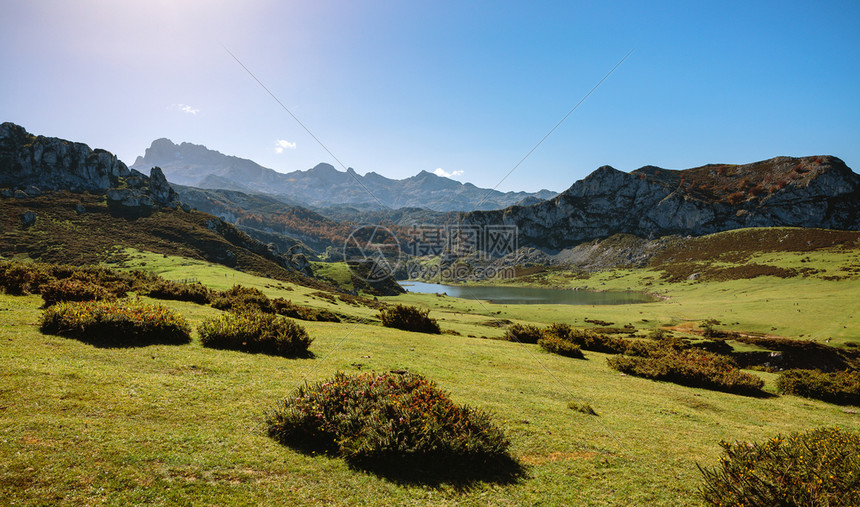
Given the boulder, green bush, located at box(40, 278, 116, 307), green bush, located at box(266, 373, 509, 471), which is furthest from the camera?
the boulder

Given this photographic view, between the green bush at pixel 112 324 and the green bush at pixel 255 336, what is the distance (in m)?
1.01

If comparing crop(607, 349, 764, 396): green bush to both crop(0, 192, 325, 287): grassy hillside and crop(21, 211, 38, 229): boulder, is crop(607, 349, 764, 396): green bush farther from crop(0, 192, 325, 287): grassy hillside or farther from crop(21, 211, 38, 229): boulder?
crop(21, 211, 38, 229): boulder

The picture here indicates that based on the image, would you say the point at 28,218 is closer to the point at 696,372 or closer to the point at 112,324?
the point at 112,324

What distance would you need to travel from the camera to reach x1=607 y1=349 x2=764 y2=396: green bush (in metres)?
15.9

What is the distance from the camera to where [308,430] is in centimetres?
713

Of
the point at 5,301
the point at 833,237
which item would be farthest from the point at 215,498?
the point at 833,237

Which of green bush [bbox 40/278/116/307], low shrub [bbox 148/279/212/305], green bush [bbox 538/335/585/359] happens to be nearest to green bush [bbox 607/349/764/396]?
green bush [bbox 538/335/585/359]

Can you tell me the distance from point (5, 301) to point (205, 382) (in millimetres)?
11691

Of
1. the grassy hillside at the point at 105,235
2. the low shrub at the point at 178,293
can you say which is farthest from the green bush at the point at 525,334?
the grassy hillside at the point at 105,235

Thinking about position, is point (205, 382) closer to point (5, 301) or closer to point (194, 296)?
point (5, 301)

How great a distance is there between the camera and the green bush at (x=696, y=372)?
15883 mm

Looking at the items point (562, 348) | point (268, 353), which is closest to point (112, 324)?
point (268, 353)

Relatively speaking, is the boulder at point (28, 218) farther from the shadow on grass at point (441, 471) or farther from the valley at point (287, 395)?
the shadow on grass at point (441, 471)

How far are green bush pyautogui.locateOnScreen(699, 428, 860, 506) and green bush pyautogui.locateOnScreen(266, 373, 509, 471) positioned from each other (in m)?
3.92
